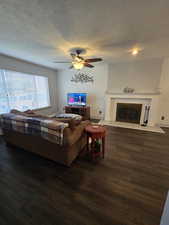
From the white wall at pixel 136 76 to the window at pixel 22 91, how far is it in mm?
3141

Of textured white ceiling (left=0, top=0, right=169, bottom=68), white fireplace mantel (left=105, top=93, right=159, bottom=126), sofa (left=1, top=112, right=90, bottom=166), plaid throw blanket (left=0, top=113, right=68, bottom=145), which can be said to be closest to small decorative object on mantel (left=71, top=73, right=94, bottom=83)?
white fireplace mantel (left=105, top=93, right=159, bottom=126)

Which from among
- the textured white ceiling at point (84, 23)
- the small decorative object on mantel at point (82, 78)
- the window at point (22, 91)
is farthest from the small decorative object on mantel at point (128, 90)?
the window at point (22, 91)

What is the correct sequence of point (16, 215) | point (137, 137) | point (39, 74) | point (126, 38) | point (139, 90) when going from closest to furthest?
1. point (16, 215)
2. point (126, 38)
3. point (137, 137)
4. point (139, 90)
5. point (39, 74)

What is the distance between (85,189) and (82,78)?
4514mm

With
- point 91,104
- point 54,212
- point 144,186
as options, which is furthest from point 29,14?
point 91,104

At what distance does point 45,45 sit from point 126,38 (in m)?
1.84

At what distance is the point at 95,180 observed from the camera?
5.59 feet

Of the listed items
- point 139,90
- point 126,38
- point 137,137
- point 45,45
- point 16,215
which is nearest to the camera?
point 16,215

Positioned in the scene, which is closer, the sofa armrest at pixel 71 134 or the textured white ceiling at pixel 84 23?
the textured white ceiling at pixel 84 23

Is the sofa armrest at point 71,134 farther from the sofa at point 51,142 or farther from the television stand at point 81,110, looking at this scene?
the television stand at point 81,110

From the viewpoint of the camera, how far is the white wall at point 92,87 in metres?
4.70

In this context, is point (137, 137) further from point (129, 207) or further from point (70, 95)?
point (70, 95)

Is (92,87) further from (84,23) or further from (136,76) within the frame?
(84,23)

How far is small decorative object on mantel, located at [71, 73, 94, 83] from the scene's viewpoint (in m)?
4.94
